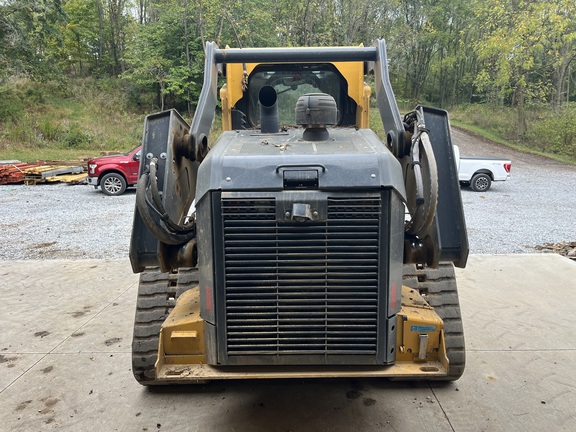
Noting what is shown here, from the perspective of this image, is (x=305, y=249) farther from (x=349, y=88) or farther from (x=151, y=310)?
(x=349, y=88)

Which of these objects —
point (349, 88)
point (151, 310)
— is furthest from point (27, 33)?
point (151, 310)

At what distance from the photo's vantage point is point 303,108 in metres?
2.65

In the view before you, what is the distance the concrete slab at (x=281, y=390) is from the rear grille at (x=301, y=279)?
0.86 meters

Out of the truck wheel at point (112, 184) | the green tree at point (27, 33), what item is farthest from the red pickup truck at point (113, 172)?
the green tree at point (27, 33)

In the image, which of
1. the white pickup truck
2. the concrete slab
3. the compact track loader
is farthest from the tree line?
the compact track loader

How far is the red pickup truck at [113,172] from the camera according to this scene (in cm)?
1297

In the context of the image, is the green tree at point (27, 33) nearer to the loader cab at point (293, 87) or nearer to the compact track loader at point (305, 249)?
the loader cab at point (293, 87)

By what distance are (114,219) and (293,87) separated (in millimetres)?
6802

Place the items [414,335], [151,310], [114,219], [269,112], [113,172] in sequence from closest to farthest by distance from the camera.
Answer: [414,335] → [151,310] → [269,112] → [114,219] → [113,172]

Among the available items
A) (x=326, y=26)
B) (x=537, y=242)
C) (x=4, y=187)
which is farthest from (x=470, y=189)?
(x=4, y=187)

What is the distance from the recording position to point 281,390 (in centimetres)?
335

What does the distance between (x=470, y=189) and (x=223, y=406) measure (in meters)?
12.6

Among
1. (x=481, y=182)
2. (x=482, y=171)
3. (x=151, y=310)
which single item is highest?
(x=151, y=310)

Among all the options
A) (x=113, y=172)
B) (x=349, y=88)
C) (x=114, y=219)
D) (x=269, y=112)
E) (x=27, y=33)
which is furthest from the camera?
(x=27, y=33)
